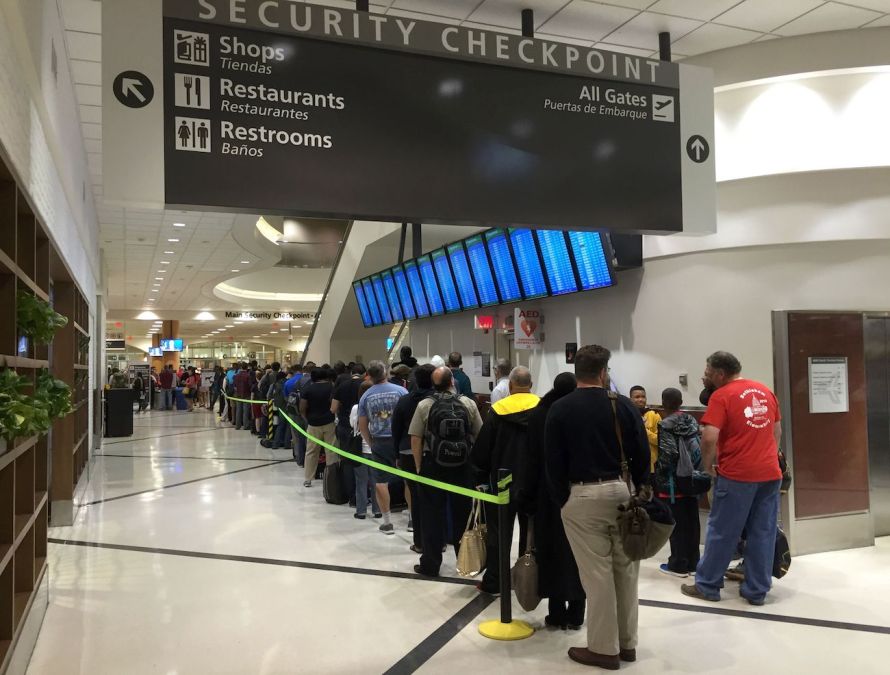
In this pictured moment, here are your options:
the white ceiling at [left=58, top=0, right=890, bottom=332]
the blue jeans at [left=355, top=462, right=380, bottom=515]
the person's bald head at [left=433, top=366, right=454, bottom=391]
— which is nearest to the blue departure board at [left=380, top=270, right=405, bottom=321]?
the blue jeans at [left=355, top=462, right=380, bottom=515]

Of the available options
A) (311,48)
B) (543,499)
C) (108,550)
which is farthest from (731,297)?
(108,550)

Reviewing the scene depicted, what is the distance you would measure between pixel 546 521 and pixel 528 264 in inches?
174

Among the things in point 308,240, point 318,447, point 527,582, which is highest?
point 308,240

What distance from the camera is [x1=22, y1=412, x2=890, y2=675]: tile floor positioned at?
3729mm

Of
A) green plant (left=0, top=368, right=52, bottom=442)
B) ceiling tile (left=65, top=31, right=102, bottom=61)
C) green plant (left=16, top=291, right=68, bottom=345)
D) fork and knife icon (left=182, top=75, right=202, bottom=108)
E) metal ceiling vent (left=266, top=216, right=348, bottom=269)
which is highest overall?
metal ceiling vent (left=266, top=216, right=348, bottom=269)

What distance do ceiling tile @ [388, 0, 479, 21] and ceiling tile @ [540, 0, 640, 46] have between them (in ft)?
2.11

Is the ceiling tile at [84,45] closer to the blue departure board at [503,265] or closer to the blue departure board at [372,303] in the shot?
the blue departure board at [503,265]

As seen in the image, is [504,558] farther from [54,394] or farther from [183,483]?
[183,483]

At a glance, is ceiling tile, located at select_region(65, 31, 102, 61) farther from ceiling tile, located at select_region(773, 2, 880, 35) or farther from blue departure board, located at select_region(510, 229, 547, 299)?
ceiling tile, located at select_region(773, 2, 880, 35)

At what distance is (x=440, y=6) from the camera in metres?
4.69

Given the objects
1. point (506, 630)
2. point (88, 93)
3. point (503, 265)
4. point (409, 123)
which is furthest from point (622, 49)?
point (88, 93)

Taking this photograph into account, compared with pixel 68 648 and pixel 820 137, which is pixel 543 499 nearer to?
pixel 68 648

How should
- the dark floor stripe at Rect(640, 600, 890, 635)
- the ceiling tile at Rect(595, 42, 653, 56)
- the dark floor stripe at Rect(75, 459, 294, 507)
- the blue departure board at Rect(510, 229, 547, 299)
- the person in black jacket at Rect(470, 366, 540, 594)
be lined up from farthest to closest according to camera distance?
the dark floor stripe at Rect(75, 459, 294, 507) → the blue departure board at Rect(510, 229, 547, 299) → the ceiling tile at Rect(595, 42, 653, 56) → the person in black jacket at Rect(470, 366, 540, 594) → the dark floor stripe at Rect(640, 600, 890, 635)

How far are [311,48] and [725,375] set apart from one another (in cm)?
339
